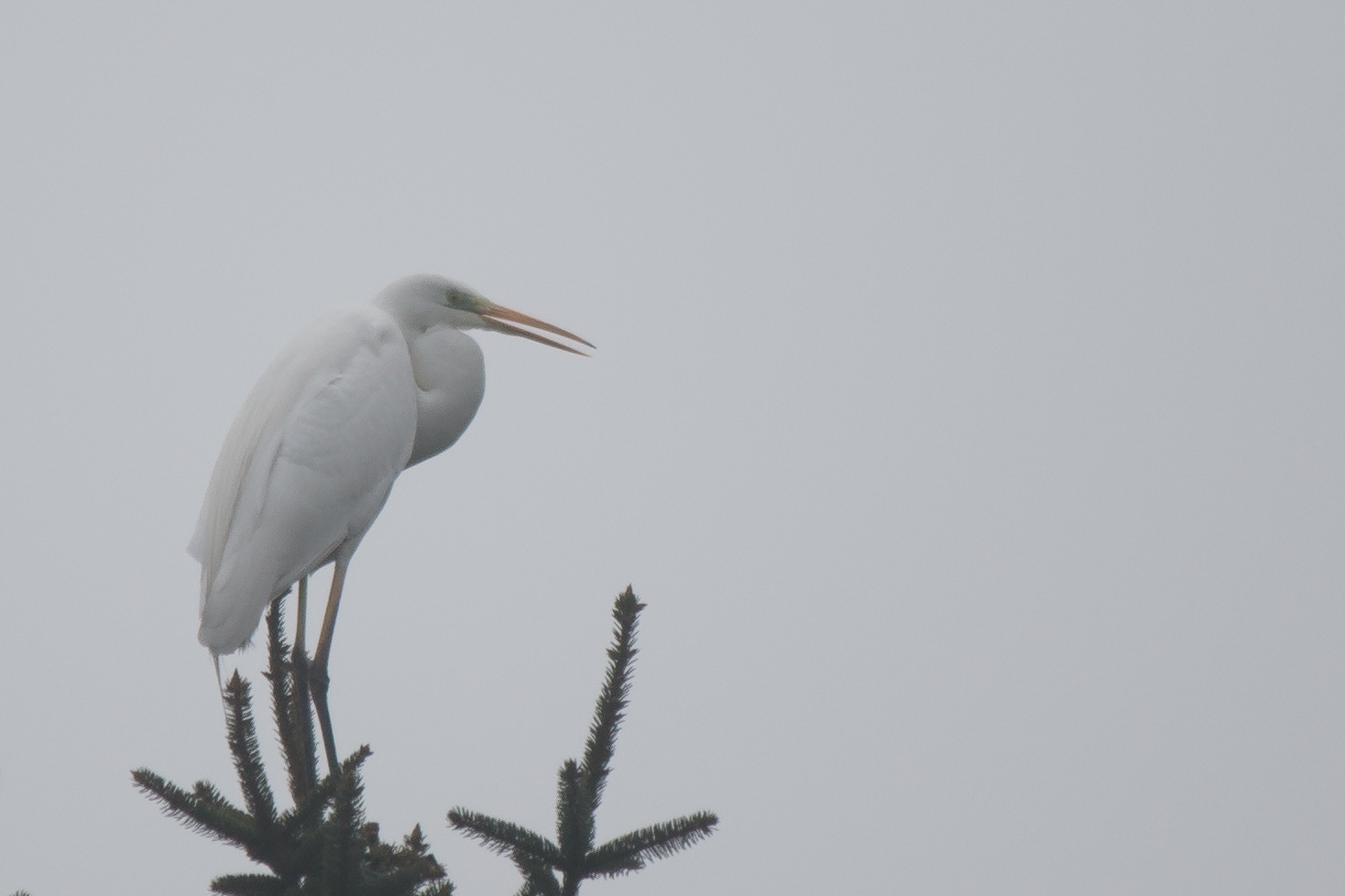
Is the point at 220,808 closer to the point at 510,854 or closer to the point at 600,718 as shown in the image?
the point at 510,854

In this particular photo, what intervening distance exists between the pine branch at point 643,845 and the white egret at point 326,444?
2608 mm

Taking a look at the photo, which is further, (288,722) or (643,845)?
(288,722)

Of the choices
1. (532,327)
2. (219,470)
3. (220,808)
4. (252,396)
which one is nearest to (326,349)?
(252,396)

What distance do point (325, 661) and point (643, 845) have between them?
11.0 ft

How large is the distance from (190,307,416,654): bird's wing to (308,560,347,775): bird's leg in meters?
0.14

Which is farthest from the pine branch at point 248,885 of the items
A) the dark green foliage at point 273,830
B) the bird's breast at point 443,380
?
the bird's breast at point 443,380

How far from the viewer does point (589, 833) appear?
86.7 inches

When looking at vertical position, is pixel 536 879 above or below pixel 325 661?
below

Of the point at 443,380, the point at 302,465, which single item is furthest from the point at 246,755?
the point at 443,380

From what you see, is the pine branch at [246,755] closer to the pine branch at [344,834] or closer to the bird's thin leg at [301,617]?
the pine branch at [344,834]

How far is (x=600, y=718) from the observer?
2.25 meters

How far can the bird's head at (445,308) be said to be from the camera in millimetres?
5848

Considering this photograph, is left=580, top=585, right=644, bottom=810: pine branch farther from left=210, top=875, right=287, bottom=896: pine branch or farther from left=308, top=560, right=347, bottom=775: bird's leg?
left=308, top=560, right=347, bottom=775: bird's leg

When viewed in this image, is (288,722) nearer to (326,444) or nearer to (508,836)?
(508,836)
